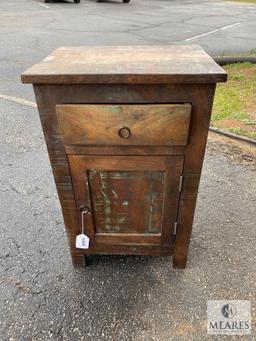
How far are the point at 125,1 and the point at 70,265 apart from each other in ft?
53.5

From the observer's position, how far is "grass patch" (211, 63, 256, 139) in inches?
125

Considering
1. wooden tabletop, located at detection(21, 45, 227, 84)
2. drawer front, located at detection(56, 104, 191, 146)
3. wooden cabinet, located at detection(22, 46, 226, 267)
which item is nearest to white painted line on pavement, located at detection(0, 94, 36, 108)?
wooden cabinet, located at detection(22, 46, 226, 267)

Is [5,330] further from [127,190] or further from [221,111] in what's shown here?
[221,111]

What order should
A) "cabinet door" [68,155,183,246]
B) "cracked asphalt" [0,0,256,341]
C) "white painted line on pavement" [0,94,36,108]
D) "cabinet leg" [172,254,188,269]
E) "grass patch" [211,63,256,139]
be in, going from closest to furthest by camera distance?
"cabinet door" [68,155,183,246] < "cracked asphalt" [0,0,256,341] < "cabinet leg" [172,254,188,269] < "grass patch" [211,63,256,139] < "white painted line on pavement" [0,94,36,108]

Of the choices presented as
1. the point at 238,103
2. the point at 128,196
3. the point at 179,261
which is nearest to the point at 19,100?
the point at 238,103

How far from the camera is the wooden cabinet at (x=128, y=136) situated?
1.08 meters

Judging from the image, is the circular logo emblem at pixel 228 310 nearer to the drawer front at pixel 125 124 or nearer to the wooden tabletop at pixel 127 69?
the drawer front at pixel 125 124

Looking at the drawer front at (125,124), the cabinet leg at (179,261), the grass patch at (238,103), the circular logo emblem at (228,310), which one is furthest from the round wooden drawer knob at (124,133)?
the grass patch at (238,103)

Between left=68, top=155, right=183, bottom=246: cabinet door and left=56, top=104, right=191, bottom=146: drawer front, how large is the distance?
10 centimetres

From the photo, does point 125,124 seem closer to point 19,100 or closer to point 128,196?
point 128,196

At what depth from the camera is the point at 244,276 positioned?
5.49 ft

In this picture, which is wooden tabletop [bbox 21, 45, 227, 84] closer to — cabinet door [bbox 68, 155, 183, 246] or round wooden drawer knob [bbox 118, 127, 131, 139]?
round wooden drawer knob [bbox 118, 127, 131, 139]

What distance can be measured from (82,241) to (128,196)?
368 mm

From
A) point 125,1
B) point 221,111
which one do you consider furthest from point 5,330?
point 125,1
